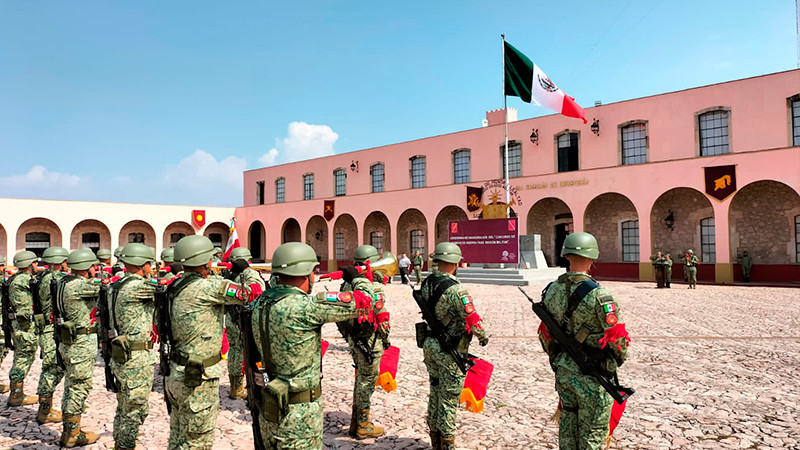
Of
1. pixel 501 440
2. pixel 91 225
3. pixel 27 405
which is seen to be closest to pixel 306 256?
pixel 501 440

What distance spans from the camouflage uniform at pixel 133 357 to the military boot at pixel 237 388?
1.75 metres

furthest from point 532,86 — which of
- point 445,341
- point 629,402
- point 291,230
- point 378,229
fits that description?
point 291,230

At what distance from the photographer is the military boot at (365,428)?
468cm

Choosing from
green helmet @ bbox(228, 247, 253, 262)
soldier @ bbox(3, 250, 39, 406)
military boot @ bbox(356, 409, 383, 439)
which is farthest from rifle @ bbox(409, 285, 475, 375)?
soldier @ bbox(3, 250, 39, 406)

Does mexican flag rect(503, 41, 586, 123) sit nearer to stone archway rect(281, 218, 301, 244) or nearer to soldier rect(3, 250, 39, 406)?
soldier rect(3, 250, 39, 406)

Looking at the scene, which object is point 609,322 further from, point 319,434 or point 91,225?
point 91,225

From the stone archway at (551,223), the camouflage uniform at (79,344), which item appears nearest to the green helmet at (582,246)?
the camouflage uniform at (79,344)

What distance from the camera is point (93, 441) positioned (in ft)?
15.4

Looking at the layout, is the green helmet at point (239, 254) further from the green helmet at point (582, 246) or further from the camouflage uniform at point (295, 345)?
the green helmet at point (582, 246)

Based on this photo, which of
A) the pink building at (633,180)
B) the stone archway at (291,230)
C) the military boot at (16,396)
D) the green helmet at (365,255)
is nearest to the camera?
the green helmet at (365,255)

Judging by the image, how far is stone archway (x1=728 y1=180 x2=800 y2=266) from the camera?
1823 cm

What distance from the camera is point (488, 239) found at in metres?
20.9

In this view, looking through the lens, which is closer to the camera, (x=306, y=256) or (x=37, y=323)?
(x=306, y=256)

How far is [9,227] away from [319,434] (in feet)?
104
